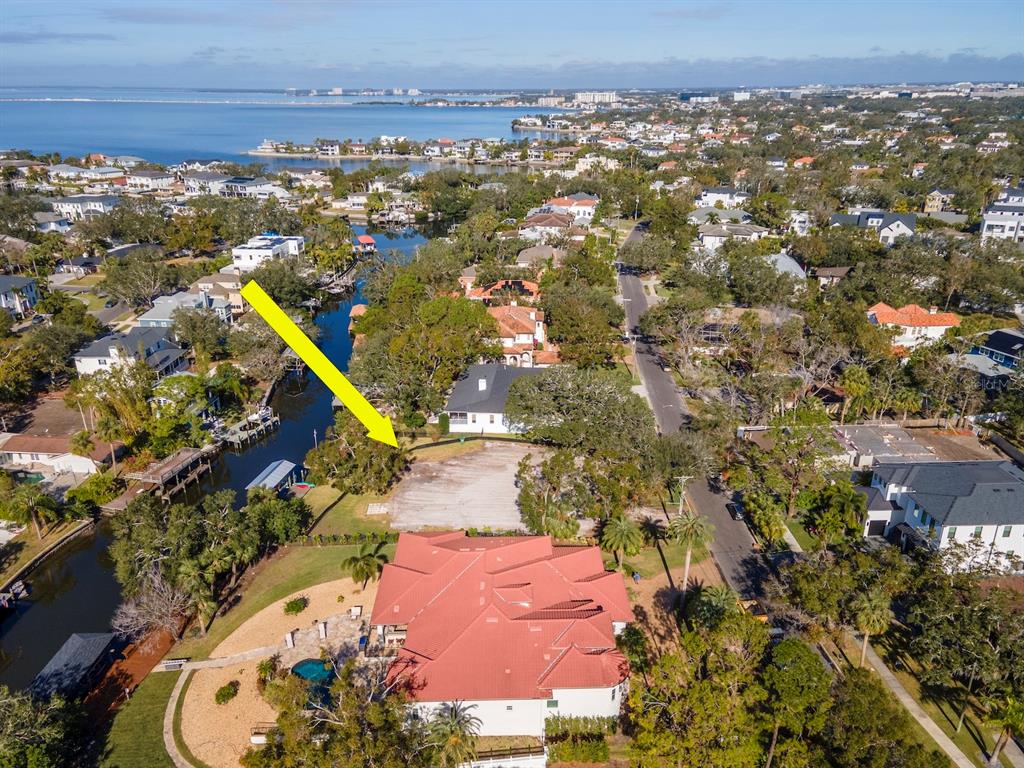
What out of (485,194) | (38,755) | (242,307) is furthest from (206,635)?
(485,194)

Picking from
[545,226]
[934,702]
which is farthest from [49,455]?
[545,226]

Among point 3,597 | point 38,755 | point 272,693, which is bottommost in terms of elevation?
point 3,597

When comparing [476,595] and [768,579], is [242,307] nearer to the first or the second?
[476,595]

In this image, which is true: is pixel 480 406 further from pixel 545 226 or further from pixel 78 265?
pixel 78 265

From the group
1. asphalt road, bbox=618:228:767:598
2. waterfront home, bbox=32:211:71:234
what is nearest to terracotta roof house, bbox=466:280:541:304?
asphalt road, bbox=618:228:767:598

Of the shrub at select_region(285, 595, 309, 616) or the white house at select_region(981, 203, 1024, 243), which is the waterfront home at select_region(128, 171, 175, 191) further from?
the white house at select_region(981, 203, 1024, 243)

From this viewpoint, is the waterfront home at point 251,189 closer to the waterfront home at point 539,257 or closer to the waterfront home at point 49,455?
the waterfront home at point 539,257
